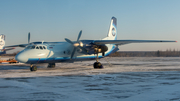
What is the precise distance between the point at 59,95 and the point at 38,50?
1317cm

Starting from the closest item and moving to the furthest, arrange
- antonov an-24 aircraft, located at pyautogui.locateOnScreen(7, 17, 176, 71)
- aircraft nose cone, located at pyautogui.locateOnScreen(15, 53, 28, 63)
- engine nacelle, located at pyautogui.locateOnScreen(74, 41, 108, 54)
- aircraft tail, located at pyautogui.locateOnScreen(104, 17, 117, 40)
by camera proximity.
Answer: aircraft nose cone, located at pyautogui.locateOnScreen(15, 53, 28, 63)
antonov an-24 aircraft, located at pyautogui.locateOnScreen(7, 17, 176, 71)
engine nacelle, located at pyautogui.locateOnScreen(74, 41, 108, 54)
aircraft tail, located at pyautogui.locateOnScreen(104, 17, 117, 40)

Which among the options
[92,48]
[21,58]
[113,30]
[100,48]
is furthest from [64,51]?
[113,30]

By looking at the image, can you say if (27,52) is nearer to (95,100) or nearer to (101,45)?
(101,45)

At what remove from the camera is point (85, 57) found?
84.9 ft

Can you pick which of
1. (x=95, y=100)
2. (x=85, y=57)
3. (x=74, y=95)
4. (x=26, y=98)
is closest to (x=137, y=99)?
(x=95, y=100)

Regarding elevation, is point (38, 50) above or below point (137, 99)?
above

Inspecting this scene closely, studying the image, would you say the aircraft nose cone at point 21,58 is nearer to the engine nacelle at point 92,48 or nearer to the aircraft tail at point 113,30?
the engine nacelle at point 92,48

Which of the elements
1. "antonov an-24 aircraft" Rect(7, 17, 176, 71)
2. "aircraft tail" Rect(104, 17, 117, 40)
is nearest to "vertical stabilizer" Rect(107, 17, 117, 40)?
"aircraft tail" Rect(104, 17, 117, 40)

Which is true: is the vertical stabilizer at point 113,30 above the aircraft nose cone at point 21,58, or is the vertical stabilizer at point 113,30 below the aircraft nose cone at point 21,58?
above

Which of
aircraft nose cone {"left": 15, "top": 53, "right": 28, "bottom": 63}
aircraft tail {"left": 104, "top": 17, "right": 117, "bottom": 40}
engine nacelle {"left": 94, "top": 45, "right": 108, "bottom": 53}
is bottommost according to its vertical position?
aircraft nose cone {"left": 15, "top": 53, "right": 28, "bottom": 63}

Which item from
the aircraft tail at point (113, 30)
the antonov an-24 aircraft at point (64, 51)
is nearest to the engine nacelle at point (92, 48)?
the antonov an-24 aircraft at point (64, 51)

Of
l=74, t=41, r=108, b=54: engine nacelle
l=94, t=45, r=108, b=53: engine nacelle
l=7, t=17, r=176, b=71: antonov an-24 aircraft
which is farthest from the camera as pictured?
l=94, t=45, r=108, b=53: engine nacelle

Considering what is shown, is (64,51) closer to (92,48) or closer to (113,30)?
(92,48)

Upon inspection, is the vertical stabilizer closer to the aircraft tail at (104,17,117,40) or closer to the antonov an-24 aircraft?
the aircraft tail at (104,17,117,40)
